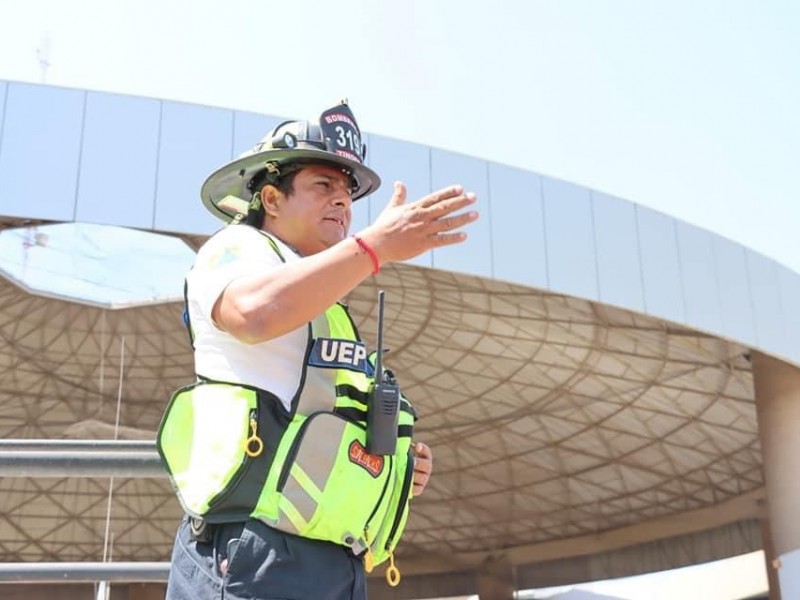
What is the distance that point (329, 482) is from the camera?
2004 mm

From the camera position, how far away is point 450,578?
46000mm

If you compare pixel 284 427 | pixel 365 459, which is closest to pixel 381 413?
pixel 365 459

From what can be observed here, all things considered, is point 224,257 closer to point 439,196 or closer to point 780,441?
point 439,196

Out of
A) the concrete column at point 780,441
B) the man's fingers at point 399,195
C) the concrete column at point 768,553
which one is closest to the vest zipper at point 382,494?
the man's fingers at point 399,195

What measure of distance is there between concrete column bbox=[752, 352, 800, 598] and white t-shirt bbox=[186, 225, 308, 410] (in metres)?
21.7

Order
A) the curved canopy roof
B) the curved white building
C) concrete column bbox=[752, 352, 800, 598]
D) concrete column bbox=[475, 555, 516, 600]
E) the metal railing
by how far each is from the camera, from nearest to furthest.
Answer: the metal railing
the curved white building
concrete column bbox=[752, 352, 800, 598]
the curved canopy roof
concrete column bbox=[475, 555, 516, 600]

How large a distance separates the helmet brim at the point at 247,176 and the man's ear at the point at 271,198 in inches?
2.7

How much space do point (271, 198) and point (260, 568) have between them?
0.89m

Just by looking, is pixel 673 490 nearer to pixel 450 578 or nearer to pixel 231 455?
pixel 450 578

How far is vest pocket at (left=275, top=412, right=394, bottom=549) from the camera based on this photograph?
1962 millimetres

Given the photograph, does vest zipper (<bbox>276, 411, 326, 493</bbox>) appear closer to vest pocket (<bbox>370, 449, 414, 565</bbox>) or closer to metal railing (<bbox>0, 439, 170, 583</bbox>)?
vest pocket (<bbox>370, 449, 414, 565</bbox>)

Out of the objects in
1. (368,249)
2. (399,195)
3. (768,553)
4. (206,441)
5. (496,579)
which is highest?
(496,579)

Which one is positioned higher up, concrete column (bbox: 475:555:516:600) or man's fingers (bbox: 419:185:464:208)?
concrete column (bbox: 475:555:516:600)

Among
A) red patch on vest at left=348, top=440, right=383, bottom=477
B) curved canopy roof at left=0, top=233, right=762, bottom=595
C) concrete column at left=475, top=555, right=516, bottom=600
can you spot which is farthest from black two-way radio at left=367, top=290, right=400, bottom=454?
concrete column at left=475, top=555, right=516, bottom=600
